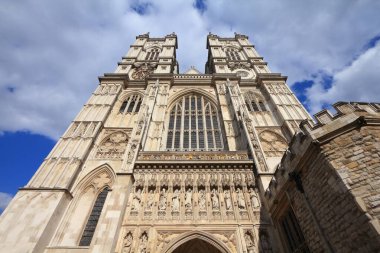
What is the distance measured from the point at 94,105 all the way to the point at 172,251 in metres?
11.5

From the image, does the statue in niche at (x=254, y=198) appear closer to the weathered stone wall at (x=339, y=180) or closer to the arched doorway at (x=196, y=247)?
the arched doorway at (x=196, y=247)

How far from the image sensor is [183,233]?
7836 mm

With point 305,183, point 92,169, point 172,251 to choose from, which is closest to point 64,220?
point 92,169

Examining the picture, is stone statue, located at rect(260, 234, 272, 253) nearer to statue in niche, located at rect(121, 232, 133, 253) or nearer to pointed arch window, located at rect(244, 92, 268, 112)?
statue in niche, located at rect(121, 232, 133, 253)

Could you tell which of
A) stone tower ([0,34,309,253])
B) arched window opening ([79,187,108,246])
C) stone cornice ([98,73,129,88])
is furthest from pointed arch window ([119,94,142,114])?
arched window opening ([79,187,108,246])

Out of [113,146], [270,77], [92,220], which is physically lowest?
[92,220]

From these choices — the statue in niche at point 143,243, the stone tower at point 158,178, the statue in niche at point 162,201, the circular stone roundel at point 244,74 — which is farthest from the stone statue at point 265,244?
the circular stone roundel at point 244,74

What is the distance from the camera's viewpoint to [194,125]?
14.9 m

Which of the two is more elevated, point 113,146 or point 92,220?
point 113,146

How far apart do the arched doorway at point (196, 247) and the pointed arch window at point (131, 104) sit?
10491 mm

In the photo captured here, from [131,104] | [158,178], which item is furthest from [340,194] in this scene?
[131,104]

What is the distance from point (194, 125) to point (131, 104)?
224 inches

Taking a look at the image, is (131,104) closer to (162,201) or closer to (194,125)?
(194,125)

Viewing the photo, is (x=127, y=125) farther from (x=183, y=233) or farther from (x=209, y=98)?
(x=183, y=233)
